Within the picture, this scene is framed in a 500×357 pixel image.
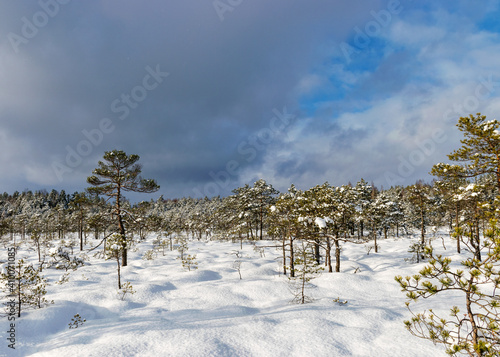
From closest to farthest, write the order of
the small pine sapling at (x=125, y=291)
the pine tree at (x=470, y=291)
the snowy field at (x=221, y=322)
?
1. the pine tree at (x=470, y=291)
2. the snowy field at (x=221, y=322)
3. the small pine sapling at (x=125, y=291)

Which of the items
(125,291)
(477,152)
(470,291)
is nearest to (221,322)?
(125,291)

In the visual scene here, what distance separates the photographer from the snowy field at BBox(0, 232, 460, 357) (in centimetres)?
688

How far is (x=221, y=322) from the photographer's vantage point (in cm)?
870

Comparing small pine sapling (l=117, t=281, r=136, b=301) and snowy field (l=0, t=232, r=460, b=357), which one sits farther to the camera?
small pine sapling (l=117, t=281, r=136, b=301)

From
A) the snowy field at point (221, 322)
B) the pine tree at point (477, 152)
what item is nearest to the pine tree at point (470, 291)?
the snowy field at point (221, 322)

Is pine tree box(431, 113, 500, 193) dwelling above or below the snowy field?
above

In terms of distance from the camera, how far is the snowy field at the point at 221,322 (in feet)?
22.6

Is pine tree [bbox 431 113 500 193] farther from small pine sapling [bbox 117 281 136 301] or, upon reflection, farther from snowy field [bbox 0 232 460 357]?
small pine sapling [bbox 117 281 136 301]

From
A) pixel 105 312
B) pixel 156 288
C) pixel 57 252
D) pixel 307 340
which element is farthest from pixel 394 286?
pixel 57 252

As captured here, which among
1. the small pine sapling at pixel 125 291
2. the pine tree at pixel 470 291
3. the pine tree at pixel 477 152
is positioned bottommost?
the small pine sapling at pixel 125 291

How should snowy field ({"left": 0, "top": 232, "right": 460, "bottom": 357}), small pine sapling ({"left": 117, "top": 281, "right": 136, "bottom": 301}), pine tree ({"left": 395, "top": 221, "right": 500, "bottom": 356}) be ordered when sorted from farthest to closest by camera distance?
small pine sapling ({"left": 117, "top": 281, "right": 136, "bottom": 301})
snowy field ({"left": 0, "top": 232, "right": 460, "bottom": 357})
pine tree ({"left": 395, "top": 221, "right": 500, "bottom": 356})

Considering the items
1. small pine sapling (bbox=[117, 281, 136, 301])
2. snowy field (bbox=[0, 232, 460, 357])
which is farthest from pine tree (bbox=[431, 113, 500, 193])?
small pine sapling (bbox=[117, 281, 136, 301])

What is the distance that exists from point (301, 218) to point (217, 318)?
339 inches

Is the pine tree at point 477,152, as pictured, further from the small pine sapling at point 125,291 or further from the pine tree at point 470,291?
the small pine sapling at point 125,291
